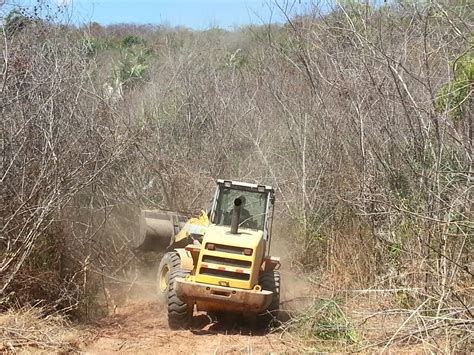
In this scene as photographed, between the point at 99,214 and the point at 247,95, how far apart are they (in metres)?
6.76

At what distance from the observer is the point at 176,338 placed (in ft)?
27.3

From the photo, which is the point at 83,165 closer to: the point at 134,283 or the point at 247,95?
the point at 134,283

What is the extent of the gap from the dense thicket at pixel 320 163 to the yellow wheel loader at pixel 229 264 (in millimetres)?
1082

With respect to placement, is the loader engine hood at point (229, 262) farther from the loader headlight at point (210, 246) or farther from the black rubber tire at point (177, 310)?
the black rubber tire at point (177, 310)

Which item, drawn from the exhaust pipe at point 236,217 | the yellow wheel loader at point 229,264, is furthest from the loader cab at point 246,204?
the exhaust pipe at point 236,217

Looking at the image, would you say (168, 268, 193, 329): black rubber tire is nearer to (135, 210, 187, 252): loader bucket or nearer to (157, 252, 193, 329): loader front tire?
(157, 252, 193, 329): loader front tire

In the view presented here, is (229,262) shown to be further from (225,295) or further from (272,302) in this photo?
(272,302)

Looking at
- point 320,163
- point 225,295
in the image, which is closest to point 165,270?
point 225,295

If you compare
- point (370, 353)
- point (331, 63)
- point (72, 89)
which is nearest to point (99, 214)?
point (72, 89)

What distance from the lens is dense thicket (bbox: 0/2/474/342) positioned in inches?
280

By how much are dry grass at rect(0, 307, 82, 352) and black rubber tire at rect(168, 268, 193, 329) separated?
1.27 m

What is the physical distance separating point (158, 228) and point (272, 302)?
3.46 metres

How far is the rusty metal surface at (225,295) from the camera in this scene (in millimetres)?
8289

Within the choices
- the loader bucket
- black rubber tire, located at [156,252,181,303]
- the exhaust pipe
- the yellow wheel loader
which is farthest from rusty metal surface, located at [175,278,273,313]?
the loader bucket
